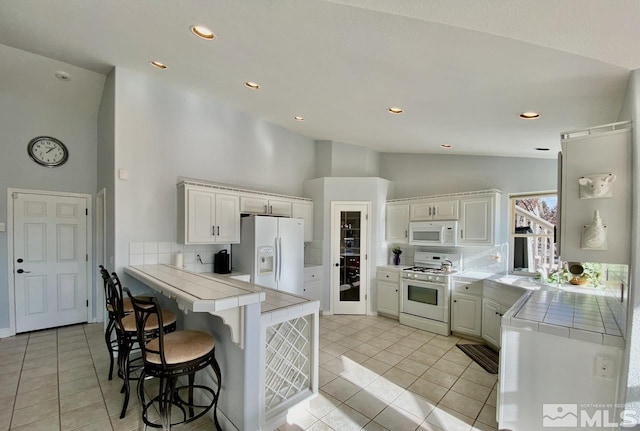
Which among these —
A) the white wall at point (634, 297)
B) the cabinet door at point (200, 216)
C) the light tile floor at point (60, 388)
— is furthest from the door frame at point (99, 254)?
the white wall at point (634, 297)

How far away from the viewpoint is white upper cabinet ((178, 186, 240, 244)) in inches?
141

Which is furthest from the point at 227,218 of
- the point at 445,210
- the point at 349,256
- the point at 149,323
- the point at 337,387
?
the point at 445,210

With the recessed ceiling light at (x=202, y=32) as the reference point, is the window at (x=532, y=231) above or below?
below

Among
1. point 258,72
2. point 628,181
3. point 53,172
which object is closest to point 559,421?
point 628,181

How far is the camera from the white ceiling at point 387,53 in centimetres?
136

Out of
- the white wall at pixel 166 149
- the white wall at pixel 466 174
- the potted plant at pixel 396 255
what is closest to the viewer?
the white wall at pixel 166 149

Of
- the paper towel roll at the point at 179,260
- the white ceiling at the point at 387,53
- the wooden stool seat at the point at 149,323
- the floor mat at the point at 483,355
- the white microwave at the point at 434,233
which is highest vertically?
the white ceiling at the point at 387,53

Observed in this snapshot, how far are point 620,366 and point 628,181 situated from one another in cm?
108

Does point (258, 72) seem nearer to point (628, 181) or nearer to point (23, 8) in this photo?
point (23, 8)

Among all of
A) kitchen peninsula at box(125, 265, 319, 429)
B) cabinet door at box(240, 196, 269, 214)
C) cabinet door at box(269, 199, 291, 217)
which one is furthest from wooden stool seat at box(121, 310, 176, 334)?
cabinet door at box(269, 199, 291, 217)

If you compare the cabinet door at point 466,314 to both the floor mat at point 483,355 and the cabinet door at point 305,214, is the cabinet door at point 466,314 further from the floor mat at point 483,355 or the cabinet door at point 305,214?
the cabinet door at point 305,214

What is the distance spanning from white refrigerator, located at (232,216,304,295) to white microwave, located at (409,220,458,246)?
1.84 m

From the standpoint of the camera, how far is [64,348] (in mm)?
3547

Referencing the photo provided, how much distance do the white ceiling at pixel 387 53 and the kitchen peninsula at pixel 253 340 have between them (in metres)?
1.82
